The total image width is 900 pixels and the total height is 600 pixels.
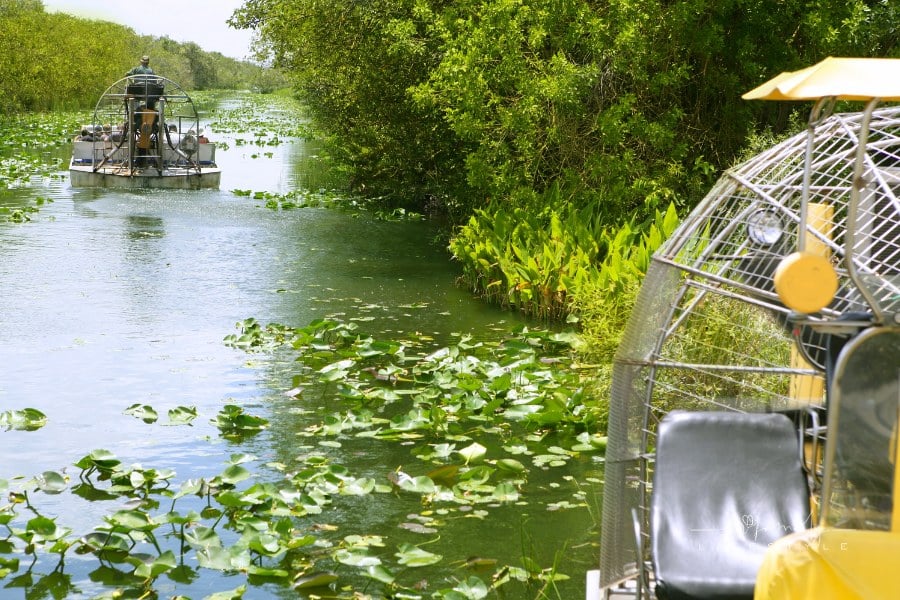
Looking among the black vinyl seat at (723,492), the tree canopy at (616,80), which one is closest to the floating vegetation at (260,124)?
the tree canopy at (616,80)

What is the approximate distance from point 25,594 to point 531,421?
3.19 m

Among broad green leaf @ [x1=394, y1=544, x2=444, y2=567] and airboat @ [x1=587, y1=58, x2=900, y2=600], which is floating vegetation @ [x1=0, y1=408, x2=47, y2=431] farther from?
airboat @ [x1=587, y1=58, x2=900, y2=600]

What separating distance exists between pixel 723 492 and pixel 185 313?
699 centimetres

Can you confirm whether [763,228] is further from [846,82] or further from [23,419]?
[23,419]

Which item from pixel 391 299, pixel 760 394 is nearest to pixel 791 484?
pixel 760 394

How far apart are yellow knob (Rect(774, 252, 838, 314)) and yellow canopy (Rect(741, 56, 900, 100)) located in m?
0.50

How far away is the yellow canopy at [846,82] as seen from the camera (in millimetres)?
2770

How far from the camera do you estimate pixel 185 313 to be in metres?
10.0

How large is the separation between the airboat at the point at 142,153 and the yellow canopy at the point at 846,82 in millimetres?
16384

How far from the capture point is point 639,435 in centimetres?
430

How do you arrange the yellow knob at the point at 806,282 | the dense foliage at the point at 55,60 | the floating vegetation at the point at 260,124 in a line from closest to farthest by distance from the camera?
the yellow knob at the point at 806,282
the floating vegetation at the point at 260,124
the dense foliage at the point at 55,60

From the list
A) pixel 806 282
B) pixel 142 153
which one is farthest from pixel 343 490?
pixel 142 153

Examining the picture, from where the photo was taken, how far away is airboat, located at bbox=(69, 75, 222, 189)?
18938 millimetres

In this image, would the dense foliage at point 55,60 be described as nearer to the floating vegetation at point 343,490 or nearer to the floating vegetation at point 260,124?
the floating vegetation at point 260,124
